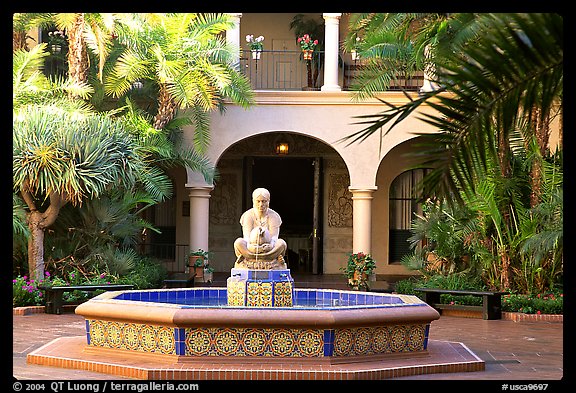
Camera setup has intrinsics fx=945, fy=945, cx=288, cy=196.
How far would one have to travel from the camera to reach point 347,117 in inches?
774

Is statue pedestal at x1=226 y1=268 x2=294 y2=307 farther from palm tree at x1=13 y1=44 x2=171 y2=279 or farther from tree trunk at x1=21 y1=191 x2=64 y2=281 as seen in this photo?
tree trunk at x1=21 y1=191 x2=64 y2=281

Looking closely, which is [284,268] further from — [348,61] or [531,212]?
[348,61]

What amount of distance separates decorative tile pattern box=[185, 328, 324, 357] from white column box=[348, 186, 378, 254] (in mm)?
10532

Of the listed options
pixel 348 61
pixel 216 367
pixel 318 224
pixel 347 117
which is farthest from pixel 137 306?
pixel 348 61

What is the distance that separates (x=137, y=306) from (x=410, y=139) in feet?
38.3

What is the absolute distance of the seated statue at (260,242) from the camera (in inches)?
428

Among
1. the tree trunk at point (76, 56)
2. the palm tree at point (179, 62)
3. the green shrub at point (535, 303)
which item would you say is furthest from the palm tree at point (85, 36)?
the green shrub at point (535, 303)

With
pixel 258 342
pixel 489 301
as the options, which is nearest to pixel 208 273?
pixel 489 301

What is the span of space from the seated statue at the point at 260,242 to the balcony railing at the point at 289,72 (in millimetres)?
10240

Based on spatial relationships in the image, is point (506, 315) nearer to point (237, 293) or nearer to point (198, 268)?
point (237, 293)

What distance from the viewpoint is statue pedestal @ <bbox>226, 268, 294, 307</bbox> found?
10.6 metres

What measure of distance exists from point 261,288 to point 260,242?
0.58m

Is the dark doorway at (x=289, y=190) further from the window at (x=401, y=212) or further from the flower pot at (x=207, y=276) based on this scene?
the flower pot at (x=207, y=276)
